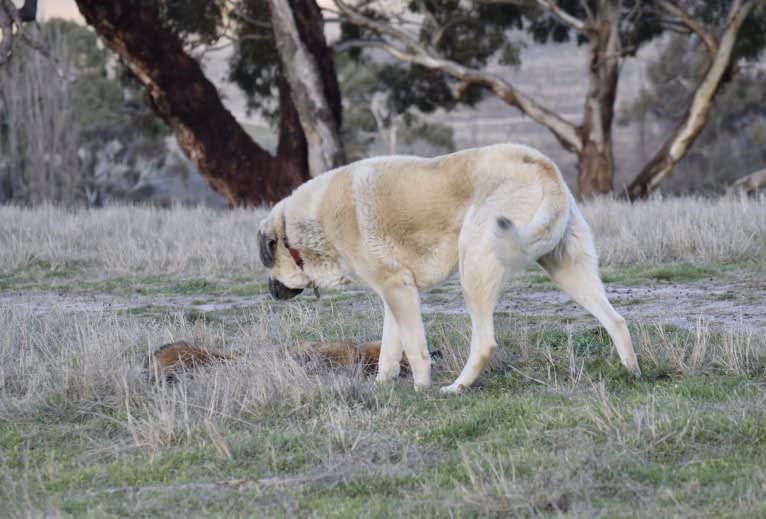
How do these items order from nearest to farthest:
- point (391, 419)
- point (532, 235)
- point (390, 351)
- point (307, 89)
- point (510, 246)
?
point (391, 419) < point (510, 246) < point (532, 235) < point (390, 351) < point (307, 89)

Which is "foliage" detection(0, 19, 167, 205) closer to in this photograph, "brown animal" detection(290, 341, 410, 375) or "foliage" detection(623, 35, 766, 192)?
"foliage" detection(623, 35, 766, 192)

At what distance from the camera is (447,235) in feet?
21.2

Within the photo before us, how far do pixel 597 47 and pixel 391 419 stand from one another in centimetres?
1793

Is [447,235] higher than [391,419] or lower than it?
higher

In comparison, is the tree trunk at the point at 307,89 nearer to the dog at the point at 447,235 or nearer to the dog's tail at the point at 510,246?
the dog at the point at 447,235

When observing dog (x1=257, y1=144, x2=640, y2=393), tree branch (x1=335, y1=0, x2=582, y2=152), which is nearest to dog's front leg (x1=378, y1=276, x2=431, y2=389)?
dog (x1=257, y1=144, x2=640, y2=393)

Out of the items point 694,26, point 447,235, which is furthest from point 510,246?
point 694,26

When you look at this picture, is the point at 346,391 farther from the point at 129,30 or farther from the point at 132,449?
the point at 129,30

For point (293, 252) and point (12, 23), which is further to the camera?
point (12, 23)

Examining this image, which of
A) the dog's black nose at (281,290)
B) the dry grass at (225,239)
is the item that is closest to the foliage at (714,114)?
the dry grass at (225,239)

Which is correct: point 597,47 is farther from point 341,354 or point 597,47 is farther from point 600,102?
point 341,354

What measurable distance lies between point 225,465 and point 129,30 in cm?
1667

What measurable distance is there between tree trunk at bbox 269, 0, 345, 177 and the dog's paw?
47.9 ft

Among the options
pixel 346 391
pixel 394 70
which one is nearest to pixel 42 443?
pixel 346 391
